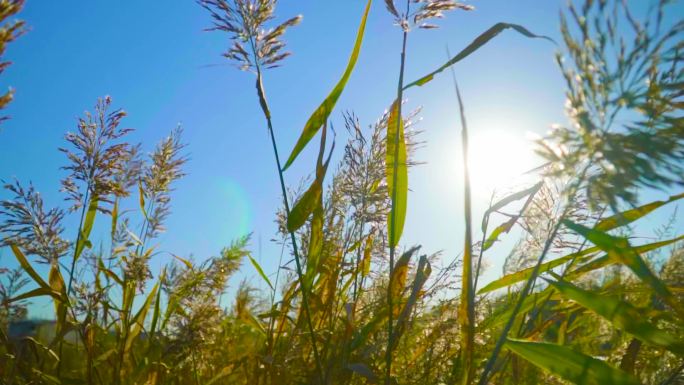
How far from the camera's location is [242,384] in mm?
2697

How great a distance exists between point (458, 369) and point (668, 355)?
1.17 m

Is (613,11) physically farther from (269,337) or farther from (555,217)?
(269,337)

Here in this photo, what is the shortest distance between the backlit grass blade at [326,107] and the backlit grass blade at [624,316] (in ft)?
3.24

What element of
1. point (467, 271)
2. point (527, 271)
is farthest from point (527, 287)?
point (527, 271)

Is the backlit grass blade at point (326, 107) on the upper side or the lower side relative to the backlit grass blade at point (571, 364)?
upper

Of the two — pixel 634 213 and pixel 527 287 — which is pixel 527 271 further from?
pixel 527 287

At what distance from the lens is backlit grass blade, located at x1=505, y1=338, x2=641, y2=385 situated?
4.49 ft

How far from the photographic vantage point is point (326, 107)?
1987mm

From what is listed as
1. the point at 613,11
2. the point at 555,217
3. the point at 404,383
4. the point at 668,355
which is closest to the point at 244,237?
the point at 404,383

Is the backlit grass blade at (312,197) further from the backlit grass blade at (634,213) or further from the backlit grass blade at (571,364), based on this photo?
the backlit grass blade at (634,213)

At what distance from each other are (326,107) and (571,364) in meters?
1.18

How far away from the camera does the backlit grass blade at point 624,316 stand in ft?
4.83

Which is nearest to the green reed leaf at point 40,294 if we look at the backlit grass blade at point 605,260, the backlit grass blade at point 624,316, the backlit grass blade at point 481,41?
the backlit grass blade at point 481,41

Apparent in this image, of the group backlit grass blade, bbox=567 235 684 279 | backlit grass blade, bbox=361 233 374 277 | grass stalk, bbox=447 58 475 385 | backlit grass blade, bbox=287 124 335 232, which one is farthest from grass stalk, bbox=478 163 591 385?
backlit grass blade, bbox=361 233 374 277
